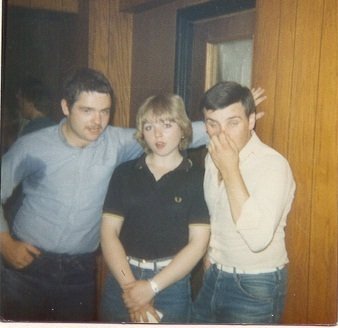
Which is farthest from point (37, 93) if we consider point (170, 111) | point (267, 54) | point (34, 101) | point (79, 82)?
point (267, 54)

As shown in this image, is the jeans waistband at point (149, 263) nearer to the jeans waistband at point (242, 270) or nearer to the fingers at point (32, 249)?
the jeans waistband at point (242, 270)

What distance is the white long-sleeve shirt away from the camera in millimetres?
1749

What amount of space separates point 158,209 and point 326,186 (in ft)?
1.90

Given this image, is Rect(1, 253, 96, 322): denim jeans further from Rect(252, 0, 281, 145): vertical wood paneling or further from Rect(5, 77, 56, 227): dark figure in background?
Rect(252, 0, 281, 145): vertical wood paneling

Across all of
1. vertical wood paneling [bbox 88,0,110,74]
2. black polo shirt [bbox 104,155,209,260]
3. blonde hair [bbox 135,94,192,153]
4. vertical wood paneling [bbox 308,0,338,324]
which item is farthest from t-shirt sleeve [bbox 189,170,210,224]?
vertical wood paneling [bbox 88,0,110,74]

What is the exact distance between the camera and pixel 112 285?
1.86 metres

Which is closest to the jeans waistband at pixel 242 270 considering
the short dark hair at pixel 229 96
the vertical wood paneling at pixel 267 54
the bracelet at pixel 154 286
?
the bracelet at pixel 154 286

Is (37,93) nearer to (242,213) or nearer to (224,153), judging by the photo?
(224,153)

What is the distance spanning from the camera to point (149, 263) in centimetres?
183

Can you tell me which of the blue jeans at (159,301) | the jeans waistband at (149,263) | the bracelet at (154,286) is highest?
the jeans waistband at (149,263)

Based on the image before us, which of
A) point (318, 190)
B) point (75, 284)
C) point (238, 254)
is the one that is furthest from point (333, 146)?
point (75, 284)

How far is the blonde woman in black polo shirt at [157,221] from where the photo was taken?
1.81m

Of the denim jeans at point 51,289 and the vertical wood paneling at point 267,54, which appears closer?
the vertical wood paneling at point 267,54

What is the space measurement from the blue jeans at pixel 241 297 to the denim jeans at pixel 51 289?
1.34 ft
